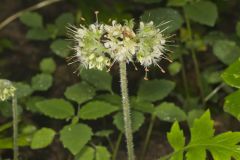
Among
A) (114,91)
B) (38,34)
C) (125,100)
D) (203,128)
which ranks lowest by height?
(203,128)

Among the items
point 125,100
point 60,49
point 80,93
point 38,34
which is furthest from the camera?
point 38,34

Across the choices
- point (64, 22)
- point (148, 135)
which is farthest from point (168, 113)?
point (64, 22)

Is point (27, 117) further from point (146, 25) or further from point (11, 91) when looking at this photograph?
point (146, 25)

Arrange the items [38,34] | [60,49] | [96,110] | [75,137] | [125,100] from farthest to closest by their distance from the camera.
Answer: [38,34] < [60,49] < [96,110] < [75,137] < [125,100]

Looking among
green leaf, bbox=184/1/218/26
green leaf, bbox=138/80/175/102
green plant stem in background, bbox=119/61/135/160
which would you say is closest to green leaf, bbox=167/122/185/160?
green plant stem in background, bbox=119/61/135/160

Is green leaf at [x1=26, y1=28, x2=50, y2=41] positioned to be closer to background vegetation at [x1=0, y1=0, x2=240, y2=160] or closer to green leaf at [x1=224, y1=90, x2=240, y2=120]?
background vegetation at [x1=0, y1=0, x2=240, y2=160]

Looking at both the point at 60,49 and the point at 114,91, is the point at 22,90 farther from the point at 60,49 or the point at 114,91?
the point at 114,91

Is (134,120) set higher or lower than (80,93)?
lower
